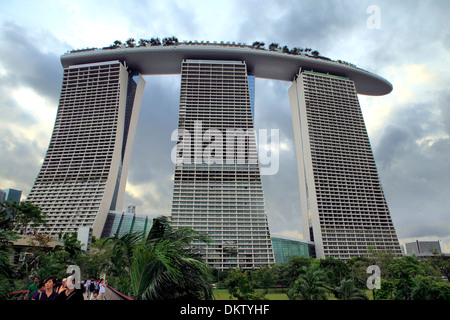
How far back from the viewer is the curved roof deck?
117562 mm

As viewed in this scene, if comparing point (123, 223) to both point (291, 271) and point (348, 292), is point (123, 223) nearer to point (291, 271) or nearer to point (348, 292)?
point (291, 271)

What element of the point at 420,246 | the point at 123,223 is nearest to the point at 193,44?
the point at 123,223

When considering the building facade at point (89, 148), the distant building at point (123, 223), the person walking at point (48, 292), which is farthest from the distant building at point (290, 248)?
the person walking at point (48, 292)

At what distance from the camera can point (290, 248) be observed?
106 metres

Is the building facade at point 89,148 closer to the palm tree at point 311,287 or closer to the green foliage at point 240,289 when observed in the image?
the green foliage at point 240,289

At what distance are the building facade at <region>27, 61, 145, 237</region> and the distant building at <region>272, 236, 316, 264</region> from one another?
5893 centimetres

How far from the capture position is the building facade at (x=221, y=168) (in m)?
96.4

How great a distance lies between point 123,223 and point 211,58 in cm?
7210

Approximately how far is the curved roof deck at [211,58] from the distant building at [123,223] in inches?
2342
